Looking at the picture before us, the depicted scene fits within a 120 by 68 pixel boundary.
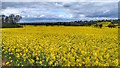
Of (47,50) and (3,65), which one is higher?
(47,50)

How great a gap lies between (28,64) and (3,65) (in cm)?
82

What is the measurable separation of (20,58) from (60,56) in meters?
1.18

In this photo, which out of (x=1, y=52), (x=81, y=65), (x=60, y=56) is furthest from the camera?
(x=1, y=52)

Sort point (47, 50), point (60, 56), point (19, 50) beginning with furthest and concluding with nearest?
point (19, 50)
point (47, 50)
point (60, 56)

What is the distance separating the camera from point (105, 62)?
4922 mm

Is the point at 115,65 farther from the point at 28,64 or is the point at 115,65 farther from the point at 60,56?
the point at 28,64

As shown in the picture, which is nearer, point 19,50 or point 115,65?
point 115,65

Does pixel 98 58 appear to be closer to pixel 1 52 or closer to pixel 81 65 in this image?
pixel 81 65

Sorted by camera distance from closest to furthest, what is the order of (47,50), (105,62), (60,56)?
(105,62), (60,56), (47,50)

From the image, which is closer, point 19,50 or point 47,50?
point 47,50

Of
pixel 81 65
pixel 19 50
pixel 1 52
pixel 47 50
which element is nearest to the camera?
pixel 81 65

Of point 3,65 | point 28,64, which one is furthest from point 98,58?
point 3,65

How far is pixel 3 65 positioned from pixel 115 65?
2981 millimetres

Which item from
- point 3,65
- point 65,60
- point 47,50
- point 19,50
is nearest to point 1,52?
point 19,50
